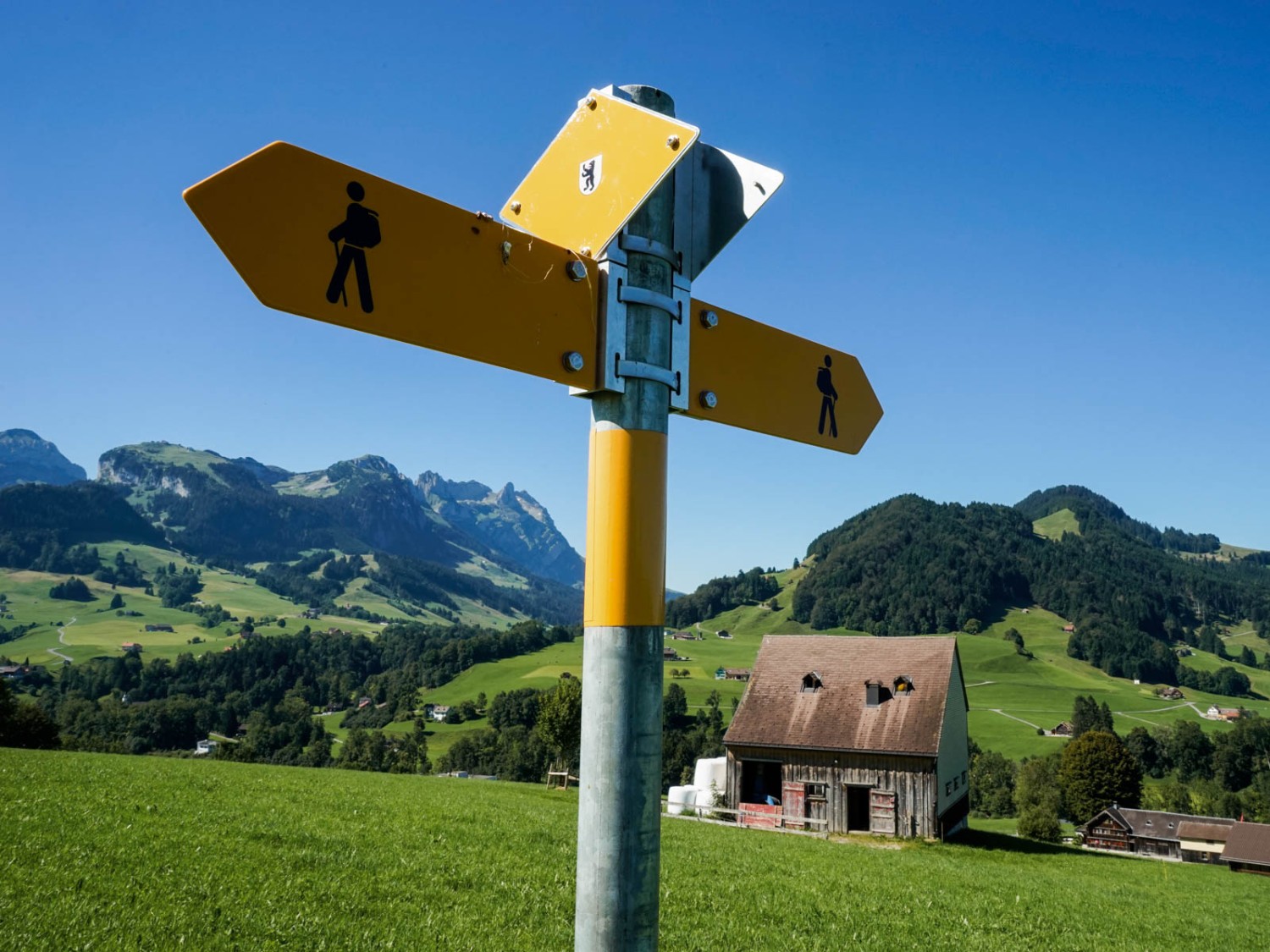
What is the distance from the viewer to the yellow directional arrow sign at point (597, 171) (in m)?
2.68

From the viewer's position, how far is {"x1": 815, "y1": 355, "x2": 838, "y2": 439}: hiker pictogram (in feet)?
12.1

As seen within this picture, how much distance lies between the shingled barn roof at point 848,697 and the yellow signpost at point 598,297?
1229 inches

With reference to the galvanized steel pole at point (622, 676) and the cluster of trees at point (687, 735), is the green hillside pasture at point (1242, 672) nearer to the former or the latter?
the cluster of trees at point (687, 735)

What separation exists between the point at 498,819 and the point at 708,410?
1348 cm

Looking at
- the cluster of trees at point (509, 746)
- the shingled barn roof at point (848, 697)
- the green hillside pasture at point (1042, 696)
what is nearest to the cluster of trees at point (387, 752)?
the cluster of trees at point (509, 746)

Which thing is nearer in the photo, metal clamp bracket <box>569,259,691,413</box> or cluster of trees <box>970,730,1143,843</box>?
metal clamp bracket <box>569,259,691,413</box>

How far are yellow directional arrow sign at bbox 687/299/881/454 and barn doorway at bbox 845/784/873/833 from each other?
3137cm

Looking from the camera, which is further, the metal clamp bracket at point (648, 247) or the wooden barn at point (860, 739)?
the wooden barn at point (860, 739)

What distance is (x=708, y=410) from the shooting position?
3.12 meters

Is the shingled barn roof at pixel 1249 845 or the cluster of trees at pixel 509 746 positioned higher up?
the shingled barn roof at pixel 1249 845

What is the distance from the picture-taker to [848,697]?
1329 inches

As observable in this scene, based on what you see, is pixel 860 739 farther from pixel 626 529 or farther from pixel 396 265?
pixel 396 265

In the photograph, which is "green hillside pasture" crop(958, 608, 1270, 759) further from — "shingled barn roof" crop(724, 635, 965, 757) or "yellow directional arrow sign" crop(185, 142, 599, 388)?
"yellow directional arrow sign" crop(185, 142, 599, 388)

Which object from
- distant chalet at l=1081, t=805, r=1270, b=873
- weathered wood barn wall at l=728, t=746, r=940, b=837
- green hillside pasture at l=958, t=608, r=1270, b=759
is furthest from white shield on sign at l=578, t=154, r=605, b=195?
green hillside pasture at l=958, t=608, r=1270, b=759
